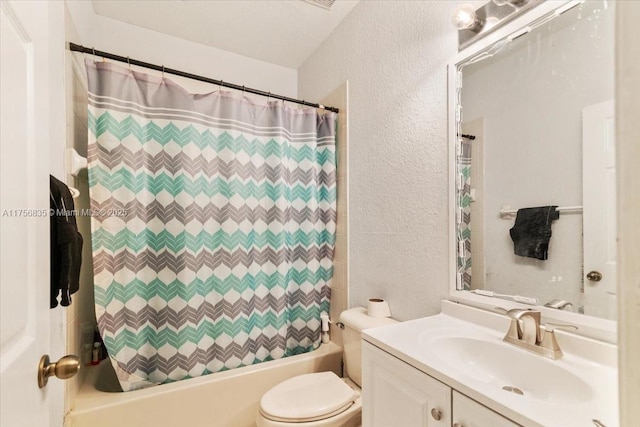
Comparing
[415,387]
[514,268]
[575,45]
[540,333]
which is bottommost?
[415,387]

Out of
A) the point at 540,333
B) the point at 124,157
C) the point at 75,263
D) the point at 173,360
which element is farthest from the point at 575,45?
the point at 173,360

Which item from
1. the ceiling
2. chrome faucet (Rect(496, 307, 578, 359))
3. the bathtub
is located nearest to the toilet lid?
the bathtub

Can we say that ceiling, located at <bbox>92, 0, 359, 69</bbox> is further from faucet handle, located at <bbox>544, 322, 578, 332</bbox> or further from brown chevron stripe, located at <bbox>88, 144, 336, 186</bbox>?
faucet handle, located at <bbox>544, 322, 578, 332</bbox>

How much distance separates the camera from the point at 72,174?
4.09 ft

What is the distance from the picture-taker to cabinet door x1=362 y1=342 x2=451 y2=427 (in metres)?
0.74

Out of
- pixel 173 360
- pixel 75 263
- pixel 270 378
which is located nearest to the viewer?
pixel 75 263

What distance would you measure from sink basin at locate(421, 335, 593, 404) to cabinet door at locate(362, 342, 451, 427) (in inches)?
3.4

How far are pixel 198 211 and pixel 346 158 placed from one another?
920mm

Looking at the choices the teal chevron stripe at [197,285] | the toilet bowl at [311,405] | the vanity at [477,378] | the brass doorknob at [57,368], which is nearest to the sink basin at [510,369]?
the vanity at [477,378]

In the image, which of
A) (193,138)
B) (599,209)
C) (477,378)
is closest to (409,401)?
(477,378)

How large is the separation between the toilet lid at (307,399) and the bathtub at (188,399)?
0.70 ft

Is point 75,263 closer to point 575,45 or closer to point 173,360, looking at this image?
point 173,360

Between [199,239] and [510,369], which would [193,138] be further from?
[510,369]

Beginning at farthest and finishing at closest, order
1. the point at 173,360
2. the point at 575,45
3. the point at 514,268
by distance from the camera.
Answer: the point at 173,360, the point at 514,268, the point at 575,45
